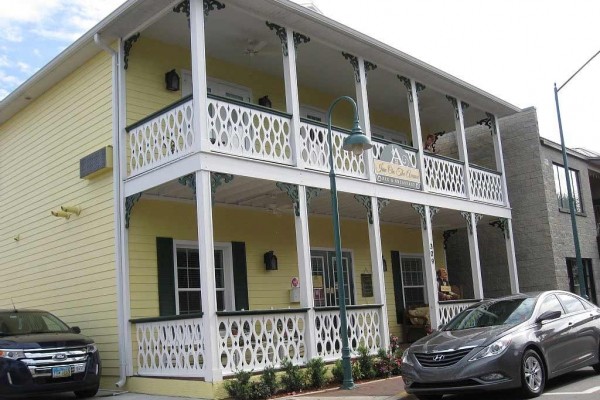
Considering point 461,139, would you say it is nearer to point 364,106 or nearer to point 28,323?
point 364,106

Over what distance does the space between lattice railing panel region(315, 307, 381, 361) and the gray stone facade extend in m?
7.91

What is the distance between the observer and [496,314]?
9.76 meters

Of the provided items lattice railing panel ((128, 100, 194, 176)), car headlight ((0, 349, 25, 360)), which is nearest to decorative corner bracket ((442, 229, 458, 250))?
lattice railing panel ((128, 100, 194, 176))

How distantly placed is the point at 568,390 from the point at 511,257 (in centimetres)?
915

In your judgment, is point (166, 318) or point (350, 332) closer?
point (166, 318)

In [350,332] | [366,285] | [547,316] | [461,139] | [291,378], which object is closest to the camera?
[547,316]

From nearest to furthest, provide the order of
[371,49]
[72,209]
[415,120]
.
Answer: [72,209]
[371,49]
[415,120]

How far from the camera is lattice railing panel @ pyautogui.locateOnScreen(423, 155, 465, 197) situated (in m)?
15.9

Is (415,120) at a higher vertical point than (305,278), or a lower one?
higher

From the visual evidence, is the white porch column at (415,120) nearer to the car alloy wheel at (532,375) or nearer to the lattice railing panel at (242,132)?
the lattice railing panel at (242,132)

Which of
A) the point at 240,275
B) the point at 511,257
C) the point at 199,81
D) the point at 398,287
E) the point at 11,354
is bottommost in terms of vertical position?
the point at 11,354

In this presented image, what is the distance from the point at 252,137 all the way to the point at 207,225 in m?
2.31

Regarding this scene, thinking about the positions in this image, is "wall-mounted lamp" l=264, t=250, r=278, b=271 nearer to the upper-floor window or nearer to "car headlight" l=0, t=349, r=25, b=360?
"car headlight" l=0, t=349, r=25, b=360

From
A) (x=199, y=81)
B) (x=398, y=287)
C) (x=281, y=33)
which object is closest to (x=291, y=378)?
(x=199, y=81)
